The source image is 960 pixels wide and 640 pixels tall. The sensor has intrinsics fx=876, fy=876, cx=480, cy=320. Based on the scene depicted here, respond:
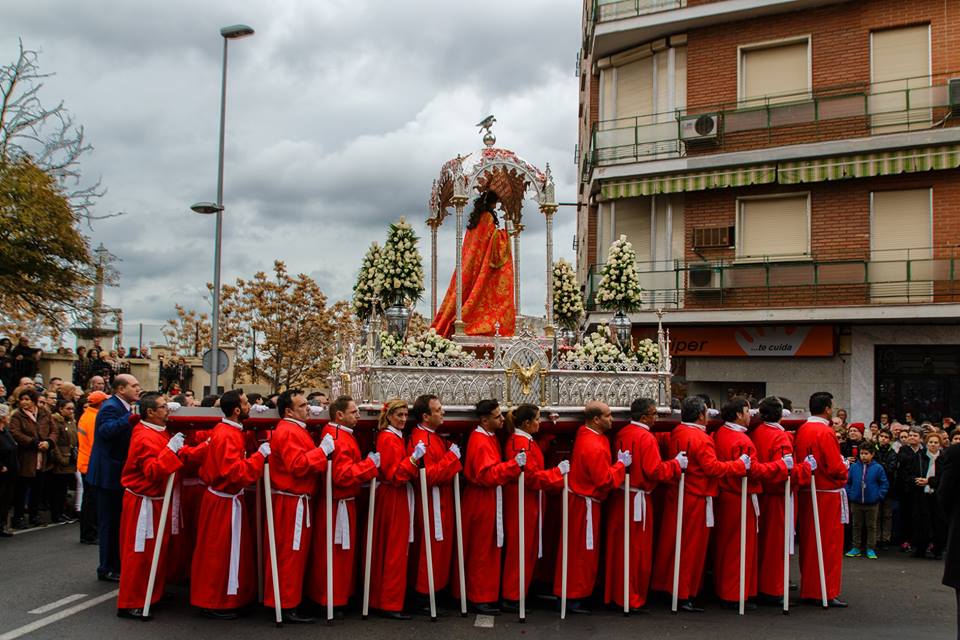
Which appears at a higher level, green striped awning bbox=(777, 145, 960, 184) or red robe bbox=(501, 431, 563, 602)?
green striped awning bbox=(777, 145, 960, 184)

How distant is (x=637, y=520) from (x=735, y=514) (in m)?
1.10

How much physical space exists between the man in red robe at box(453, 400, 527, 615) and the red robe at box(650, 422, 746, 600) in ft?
5.36

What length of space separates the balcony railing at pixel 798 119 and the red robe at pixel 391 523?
1440 centimetres

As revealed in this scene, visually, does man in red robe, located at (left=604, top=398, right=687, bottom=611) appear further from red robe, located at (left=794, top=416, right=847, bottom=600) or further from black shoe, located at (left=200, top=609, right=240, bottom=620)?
black shoe, located at (left=200, top=609, right=240, bottom=620)

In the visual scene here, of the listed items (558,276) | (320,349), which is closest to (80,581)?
(558,276)

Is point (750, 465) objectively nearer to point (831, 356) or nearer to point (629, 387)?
point (629, 387)

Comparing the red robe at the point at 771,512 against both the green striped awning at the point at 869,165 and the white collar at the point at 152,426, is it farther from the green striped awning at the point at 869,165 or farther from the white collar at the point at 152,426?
the green striped awning at the point at 869,165

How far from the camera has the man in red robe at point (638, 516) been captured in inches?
324

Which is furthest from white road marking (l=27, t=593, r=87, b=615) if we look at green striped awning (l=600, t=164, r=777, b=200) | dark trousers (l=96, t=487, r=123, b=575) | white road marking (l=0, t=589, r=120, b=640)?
green striped awning (l=600, t=164, r=777, b=200)

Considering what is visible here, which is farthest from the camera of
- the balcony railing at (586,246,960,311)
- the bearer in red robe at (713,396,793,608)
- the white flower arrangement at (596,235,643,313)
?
the balcony railing at (586,246,960,311)

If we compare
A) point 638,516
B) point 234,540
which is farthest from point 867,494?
point 234,540

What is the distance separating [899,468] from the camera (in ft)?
40.9

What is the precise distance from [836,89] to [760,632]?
14785 millimetres

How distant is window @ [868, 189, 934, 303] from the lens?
1839 centimetres
